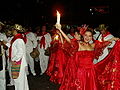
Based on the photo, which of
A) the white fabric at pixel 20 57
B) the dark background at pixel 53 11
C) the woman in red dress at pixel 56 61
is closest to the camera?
the white fabric at pixel 20 57

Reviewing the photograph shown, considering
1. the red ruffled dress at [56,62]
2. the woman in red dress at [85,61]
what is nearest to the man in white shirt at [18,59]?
the woman in red dress at [85,61]

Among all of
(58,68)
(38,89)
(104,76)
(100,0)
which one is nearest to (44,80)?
(58,68)

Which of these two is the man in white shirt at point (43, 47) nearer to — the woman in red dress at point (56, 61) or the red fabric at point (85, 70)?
the woman in red dress at point (56, 61)

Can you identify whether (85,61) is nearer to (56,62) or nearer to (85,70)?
(85,70)

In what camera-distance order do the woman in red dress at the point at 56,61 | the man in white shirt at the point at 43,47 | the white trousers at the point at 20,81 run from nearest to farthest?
the white trousers at the point at 20,81 → the woman in red dress at the point at 56,61 → the man in white shirt at the point at 43,47

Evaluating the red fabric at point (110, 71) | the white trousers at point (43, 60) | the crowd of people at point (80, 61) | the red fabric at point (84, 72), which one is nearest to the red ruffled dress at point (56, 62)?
the white trousers at point (43, 60)

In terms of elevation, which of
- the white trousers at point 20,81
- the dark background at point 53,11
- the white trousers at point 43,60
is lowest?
→ the white trousers at point 20,81

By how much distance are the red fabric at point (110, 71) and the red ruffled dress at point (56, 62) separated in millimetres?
2683

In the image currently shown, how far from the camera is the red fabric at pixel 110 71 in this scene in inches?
257

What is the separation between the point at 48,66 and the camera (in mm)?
10648

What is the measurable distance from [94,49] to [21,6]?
2670cm

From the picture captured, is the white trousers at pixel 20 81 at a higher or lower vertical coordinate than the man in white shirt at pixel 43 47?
lower

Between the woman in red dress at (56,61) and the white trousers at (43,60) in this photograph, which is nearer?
the woman in red dress at (56,61)

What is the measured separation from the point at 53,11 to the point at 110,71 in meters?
28.6
